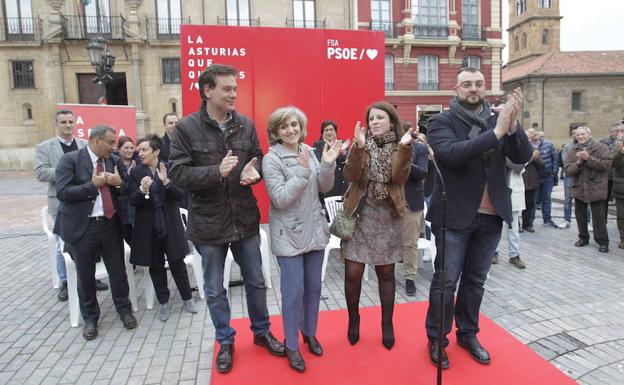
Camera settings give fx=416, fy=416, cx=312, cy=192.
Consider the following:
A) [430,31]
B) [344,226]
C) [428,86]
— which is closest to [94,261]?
[344,226]

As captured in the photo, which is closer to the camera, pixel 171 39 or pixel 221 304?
pixel 221 304

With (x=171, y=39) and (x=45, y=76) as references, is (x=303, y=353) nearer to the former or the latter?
(x=171, y=39)

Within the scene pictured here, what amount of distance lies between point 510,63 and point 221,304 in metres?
55.3

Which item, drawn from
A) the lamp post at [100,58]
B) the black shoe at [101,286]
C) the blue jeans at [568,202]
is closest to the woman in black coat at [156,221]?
the black shoe at [101,286]

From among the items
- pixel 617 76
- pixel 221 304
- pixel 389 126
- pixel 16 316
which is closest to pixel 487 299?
pixel 389 126

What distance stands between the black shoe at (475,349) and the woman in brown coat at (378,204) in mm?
542

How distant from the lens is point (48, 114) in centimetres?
2148

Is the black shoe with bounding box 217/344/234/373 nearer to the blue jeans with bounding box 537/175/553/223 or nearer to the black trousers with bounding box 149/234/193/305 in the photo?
the black trousers with bounding box 149/234/193/305

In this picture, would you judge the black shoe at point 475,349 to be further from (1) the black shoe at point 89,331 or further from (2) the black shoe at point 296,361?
(1) the black shoe at point 89,331

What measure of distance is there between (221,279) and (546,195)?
698 centimetres

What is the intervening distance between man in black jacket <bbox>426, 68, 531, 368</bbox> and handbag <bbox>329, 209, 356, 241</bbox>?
586 millimetres

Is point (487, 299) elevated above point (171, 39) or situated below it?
below

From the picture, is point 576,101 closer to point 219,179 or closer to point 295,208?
point 295,208

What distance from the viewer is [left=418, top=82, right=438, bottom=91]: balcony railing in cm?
2512
